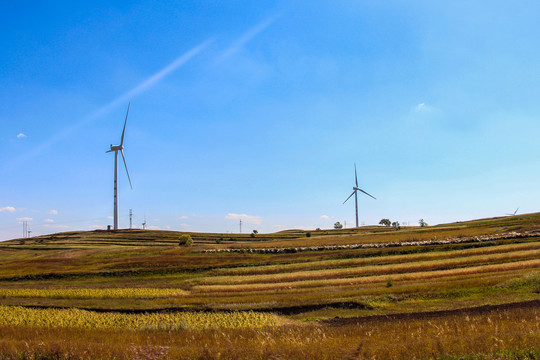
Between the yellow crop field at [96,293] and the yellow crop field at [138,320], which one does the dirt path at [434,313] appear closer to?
the yellow crop field at [138,320]

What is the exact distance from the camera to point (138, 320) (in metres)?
26.7

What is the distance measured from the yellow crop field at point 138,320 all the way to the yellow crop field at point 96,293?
28.7 feet

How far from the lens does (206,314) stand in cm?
2889

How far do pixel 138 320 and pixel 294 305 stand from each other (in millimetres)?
12028

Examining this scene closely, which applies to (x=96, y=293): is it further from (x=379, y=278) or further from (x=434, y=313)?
(x=434, y=313)

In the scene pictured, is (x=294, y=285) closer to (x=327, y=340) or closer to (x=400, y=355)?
(x=327, y=340)

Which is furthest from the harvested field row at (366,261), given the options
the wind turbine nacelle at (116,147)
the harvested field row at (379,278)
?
the wind turbine nacelle at (116,147)

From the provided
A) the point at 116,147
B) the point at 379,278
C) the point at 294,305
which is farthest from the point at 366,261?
the point at 116,147

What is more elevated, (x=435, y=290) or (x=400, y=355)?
(x=400, y=355)

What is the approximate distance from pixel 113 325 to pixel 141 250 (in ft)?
221

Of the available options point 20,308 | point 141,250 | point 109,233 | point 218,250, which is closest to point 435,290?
point 20,308

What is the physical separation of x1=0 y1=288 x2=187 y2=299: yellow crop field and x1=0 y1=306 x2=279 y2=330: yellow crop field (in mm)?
8740

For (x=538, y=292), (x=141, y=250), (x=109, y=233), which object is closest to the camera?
(x=538, y=292)

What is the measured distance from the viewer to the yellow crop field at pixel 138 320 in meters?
23.5
